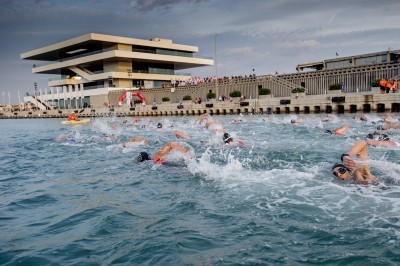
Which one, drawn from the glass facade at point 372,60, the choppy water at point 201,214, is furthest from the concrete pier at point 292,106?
the choppy water at point 201,214

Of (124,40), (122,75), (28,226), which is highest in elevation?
(124,40)

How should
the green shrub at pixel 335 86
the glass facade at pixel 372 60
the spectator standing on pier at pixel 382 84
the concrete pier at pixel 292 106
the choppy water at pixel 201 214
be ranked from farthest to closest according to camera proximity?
the glass facade at pixel 372 60 → the green shrub at pixel 335 86 → the spectator standing on pier at pixel 382 84 → the concrete pier at pixel 292 106 → the choppy water at pixel 201 214

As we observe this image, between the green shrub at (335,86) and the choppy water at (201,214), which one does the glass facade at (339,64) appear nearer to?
the green shrub at (335,86)

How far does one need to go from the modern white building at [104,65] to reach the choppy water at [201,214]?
190 feet

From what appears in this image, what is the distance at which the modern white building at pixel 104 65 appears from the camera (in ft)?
225

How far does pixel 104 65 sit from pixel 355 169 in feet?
226

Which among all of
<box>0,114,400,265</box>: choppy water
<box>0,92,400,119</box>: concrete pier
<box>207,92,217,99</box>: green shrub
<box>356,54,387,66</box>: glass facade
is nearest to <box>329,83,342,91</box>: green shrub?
<box>0,92,400,119</box>: concrete pier

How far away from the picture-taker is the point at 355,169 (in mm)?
7309

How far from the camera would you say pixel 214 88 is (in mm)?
46562

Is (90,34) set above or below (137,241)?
above

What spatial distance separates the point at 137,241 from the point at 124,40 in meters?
68.3

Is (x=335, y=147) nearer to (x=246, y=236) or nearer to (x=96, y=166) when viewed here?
(x=96, y=166)

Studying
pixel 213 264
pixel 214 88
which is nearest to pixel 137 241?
pixel 213 264

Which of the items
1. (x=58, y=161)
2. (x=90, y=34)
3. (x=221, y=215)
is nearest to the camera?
(x=221, y=215)
